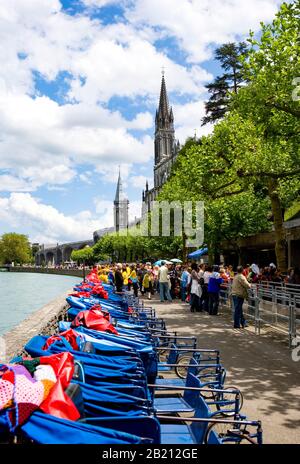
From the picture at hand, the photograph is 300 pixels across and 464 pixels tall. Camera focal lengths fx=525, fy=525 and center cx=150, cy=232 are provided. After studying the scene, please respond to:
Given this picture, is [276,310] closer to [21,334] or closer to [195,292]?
[21,334]

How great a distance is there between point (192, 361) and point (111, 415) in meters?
2.19

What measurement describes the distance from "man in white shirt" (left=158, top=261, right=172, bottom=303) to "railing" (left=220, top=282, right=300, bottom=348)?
24.3 feet

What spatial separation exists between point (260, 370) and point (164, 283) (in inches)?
579

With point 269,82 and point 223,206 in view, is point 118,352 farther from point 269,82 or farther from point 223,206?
point 223,206

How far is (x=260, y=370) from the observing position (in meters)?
9.38

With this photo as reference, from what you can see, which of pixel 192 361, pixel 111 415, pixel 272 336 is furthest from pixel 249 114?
pixel 111 415

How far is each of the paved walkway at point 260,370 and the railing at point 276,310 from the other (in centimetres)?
34

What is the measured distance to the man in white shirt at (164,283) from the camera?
2324cm

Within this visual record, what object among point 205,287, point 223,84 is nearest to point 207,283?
point 205,287

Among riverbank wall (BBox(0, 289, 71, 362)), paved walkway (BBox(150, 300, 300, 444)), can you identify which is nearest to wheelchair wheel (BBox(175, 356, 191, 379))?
paved walkway (BBox(150, 300, 300, 444))

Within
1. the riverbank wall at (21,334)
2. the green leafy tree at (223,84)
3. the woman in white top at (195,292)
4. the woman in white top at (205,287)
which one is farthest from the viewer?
the green leafy tree at (223,84)

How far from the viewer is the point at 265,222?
121 feet

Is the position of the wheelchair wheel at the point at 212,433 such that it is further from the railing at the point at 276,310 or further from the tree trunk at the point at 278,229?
the tree trunk at the point at 278,229

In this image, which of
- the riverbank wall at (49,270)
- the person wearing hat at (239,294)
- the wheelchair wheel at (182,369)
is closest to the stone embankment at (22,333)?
the wheelchair wheel at (182,369)
